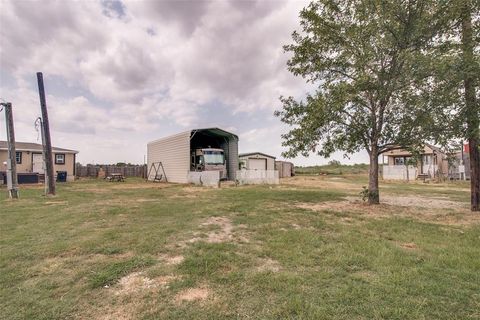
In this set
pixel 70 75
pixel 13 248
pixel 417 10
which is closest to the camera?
pixel 13 248

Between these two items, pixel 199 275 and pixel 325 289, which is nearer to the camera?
pixel 325 289

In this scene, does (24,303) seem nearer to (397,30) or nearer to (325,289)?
(325,289)

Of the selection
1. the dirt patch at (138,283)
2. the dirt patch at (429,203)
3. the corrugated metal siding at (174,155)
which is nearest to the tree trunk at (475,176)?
the dirt patch at (429,203)

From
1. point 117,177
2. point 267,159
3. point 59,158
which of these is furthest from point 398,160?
point 59,158

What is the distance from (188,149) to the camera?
20.8 m

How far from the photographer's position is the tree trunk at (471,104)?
7.56 metres

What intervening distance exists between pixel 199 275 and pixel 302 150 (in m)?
8.01

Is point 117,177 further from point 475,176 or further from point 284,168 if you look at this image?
point 475,176

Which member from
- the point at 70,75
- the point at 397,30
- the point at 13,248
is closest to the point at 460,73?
the point at 397,30

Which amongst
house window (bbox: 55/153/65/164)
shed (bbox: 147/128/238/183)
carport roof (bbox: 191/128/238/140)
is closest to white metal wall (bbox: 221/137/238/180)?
shed (bbox: 147/128/238/183)

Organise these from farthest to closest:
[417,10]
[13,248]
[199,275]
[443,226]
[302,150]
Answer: [302,150]
[417,10]
[443,226]
[13,248]
[199,275]

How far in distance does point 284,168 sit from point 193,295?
3294 cm

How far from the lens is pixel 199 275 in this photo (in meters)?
3.60

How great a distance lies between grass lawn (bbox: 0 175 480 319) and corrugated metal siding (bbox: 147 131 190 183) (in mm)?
14247
